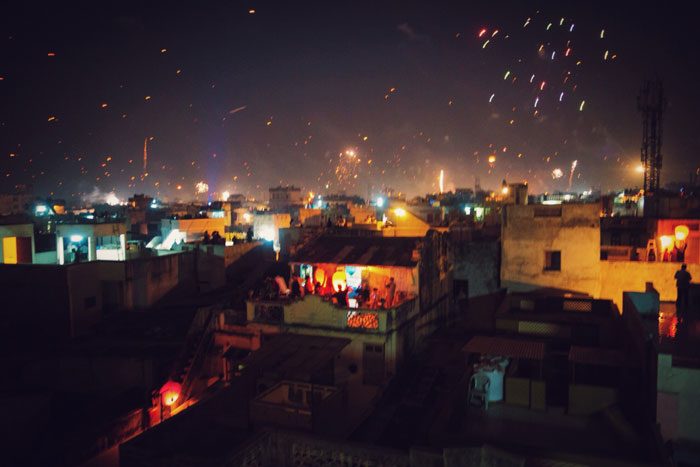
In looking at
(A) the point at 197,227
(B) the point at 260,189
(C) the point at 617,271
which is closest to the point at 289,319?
(C) the point at 617,271

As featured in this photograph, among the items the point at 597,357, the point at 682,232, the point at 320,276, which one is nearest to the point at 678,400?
the point at 597,357

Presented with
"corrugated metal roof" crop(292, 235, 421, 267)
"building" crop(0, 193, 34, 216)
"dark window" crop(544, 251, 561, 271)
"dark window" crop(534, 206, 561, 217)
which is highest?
"building" crop(0, 193, 34, 216)

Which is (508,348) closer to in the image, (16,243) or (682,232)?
(682,232)

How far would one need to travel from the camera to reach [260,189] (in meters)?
150

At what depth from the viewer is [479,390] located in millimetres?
10852

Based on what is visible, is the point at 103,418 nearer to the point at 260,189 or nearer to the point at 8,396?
the point at 8,396

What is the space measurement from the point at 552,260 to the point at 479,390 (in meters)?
10.6

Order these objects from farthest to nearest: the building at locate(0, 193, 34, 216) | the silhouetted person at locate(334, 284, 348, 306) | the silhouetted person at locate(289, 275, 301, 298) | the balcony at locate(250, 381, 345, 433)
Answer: the building at locate(0, 193, 34, 216), the silhouetted person at locate(289, 275, 301, 298), the silhouetted person at locate(334, 284, 348, 306), the balcony at locate(250, 381, 345, 433)

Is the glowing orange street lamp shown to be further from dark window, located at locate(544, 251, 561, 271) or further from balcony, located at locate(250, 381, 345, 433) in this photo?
balcony, located at locate(250, 381, 345, 433)

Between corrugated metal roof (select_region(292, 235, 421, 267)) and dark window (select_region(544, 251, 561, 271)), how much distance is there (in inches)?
204

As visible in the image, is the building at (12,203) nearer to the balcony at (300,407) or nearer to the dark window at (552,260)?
the balcony at (300,407)

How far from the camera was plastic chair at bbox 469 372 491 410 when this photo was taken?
35.6ft

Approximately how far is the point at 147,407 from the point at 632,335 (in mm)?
13346

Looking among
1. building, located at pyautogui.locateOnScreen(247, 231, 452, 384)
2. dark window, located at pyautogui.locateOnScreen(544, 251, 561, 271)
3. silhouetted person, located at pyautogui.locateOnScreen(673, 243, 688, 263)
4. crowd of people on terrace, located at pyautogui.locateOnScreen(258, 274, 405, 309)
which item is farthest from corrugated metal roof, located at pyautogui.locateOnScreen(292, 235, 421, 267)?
silhouetted person, located at pyautogui.locateOnScreen(673, 243, 688, 263)
